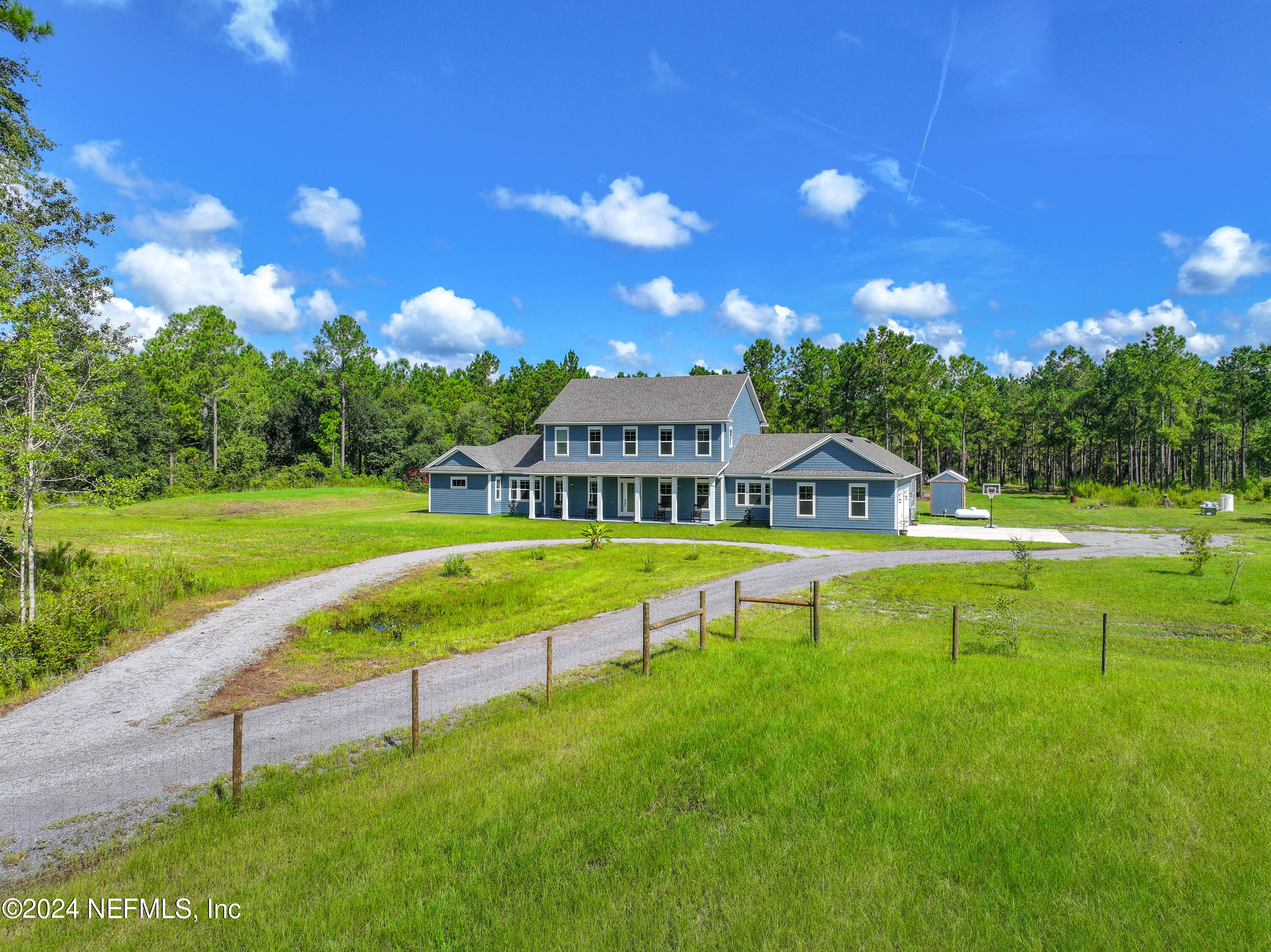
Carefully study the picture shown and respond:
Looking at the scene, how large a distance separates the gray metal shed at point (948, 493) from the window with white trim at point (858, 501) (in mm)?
12629

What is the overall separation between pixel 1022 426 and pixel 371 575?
76.3 m

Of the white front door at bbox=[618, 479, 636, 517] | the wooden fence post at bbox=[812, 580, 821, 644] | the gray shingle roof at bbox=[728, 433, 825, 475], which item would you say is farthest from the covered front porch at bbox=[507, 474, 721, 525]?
the wooden fence post at bbox=[812, 580, 821, 644]

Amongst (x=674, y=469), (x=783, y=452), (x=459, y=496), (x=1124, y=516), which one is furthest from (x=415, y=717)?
(x=1124, y=516)

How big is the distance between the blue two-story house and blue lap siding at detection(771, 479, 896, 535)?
5 centimetres

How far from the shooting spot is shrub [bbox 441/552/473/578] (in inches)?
820

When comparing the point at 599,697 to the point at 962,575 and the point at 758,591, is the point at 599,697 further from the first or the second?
the point at 962,575

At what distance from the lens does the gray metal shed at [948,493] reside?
41.9 meters

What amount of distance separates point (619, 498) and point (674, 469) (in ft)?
12.9

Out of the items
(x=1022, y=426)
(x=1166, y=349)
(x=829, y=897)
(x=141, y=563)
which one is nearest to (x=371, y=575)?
(x=141, y=563)

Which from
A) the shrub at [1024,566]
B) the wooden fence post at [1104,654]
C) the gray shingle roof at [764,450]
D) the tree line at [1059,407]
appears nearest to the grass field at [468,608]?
the shrub at [1024,566]

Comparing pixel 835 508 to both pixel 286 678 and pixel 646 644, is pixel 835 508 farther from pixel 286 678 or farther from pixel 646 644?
pixel 286 678

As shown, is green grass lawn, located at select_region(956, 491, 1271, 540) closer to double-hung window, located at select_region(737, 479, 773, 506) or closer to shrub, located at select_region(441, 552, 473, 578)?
double-hung window, located at select_region(737, 479, 773, 506)

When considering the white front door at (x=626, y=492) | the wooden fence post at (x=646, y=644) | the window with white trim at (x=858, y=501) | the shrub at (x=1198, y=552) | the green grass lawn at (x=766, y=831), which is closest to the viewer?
the green grass lawn at (x=766, y=831)

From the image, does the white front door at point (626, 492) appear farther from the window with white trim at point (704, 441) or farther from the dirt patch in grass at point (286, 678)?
the dirt patch in grass at point (286, 678)
